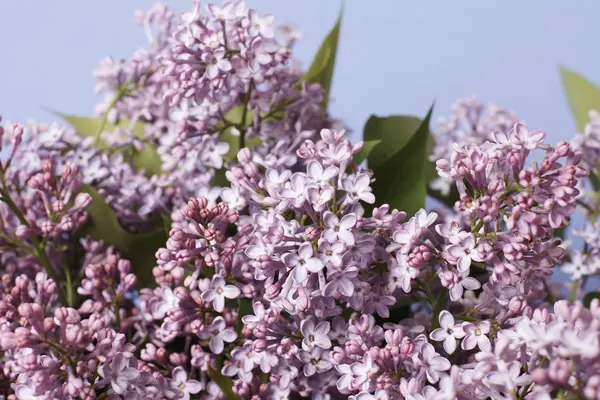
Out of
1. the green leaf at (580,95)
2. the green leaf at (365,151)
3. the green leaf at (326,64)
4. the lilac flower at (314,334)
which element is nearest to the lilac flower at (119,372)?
the lilac flower at (314,334)

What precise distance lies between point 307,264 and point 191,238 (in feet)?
0.47

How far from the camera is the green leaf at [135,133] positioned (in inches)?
42.1

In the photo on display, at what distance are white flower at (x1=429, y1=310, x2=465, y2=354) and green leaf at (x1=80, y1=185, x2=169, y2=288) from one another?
367 mm

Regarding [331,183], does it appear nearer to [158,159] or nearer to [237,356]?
[237,356]

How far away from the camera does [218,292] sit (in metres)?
0.73

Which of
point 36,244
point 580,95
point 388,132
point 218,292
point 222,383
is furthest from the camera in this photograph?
point 580,95

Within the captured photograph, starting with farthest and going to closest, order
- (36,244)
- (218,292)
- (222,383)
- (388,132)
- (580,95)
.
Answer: (580,95)
(388,132)
(36,244)
(218,292)
(222,383)

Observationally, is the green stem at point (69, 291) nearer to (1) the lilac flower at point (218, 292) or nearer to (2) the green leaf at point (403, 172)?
(1) the lilac flower at point (218, 292)

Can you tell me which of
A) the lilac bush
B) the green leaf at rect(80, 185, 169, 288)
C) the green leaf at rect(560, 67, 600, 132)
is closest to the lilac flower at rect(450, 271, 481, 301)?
the lilac bush

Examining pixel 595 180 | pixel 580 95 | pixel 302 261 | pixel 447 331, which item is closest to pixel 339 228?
pixel 302 261

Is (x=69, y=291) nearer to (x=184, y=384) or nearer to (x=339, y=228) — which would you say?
(x=184, y=384)

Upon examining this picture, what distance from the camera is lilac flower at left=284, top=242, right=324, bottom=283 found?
0.62 meters

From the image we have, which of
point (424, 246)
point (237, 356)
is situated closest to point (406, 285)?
point (424, 246)

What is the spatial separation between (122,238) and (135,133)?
24 centimetres
